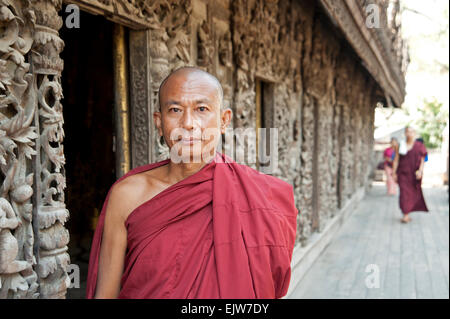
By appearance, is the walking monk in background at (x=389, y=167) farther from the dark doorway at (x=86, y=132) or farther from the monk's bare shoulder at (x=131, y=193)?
the monk's bare shoulder at (x=131, y=193)

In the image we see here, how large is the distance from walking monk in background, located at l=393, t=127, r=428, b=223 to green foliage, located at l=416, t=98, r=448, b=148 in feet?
52.9

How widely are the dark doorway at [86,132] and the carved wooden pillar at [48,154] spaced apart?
2.97 m

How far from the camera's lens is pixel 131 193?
63.0 inches

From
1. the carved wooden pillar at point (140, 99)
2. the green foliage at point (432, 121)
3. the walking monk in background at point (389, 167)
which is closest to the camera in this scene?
the carved wooden pillar at point (140, 99)

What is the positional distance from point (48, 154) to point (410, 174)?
8.90 m

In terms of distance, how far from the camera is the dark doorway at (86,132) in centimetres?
487

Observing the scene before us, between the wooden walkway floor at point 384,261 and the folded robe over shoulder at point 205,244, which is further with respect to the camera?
the wooden walkway floor at point 384,261

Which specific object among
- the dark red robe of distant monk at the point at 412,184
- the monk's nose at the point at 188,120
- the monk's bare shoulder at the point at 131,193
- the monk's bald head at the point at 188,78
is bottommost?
the dark red robe of distant monk at the point at 412,184

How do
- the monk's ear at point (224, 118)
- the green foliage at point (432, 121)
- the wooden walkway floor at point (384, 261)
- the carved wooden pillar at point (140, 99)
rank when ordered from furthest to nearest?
1. the green foliage at point (432, 121)
2. the wooden walkway floor at point (384, 261)
3. the carved wooden pillar at point (140, 99)
4. the monk's ear at point (224, 118)

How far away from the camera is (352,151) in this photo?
12.0 metres

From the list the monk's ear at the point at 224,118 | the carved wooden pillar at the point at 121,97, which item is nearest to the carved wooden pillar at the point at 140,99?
the carved wooden pillar at the point at 121,97

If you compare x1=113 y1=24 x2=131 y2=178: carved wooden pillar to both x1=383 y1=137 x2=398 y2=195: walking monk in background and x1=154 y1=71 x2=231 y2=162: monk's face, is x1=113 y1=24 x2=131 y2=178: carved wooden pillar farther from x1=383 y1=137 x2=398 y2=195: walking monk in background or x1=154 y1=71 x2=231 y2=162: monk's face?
x1=383 y1=137 x2=398 y2=195: walking monk in background

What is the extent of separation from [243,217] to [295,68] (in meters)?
4.57

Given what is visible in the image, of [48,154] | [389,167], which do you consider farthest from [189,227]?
[389,167]
